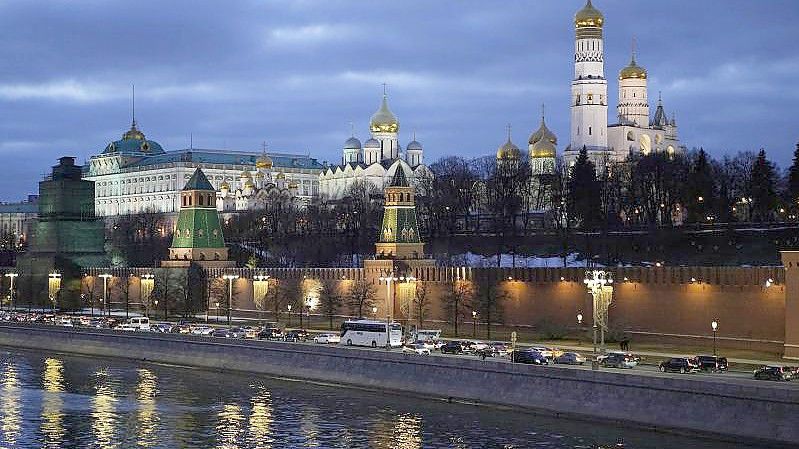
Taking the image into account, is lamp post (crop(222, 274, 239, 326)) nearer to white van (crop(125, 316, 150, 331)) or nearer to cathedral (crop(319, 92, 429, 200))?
white van (crop(125, 316, 150, 331))

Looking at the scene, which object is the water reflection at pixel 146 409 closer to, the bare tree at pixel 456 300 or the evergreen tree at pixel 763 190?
the bare tree at pixel 456 300

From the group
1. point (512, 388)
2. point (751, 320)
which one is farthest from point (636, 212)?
point (512, 388)

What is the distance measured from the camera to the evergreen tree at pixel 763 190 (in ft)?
270

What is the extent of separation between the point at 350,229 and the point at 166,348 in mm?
43385

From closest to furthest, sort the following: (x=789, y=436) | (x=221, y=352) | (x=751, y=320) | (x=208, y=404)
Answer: (x=789, y=436) → (x=208, y=404) → (x=751, y=320) → (x=221, y=352)

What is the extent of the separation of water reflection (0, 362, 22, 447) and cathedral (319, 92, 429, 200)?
261 ft

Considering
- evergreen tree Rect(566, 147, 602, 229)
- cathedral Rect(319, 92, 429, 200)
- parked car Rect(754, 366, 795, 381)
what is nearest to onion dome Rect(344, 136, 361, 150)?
cathedral Rect(319, 92, 429, 200)

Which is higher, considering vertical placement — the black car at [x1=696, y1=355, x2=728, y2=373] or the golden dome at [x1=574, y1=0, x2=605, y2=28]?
the golden dome at [x1=574, y1=0, x2=605, y2=28]

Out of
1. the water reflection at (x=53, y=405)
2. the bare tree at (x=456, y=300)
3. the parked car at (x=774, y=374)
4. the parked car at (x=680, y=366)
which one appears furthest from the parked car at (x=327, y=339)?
the parked car at (x=774, y=374)

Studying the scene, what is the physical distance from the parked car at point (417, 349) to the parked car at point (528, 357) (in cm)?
452

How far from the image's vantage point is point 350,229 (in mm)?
98812

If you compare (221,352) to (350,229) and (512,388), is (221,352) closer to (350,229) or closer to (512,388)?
(512,388)

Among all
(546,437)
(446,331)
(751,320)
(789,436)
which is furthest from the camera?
(446,331)

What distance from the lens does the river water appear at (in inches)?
1430
